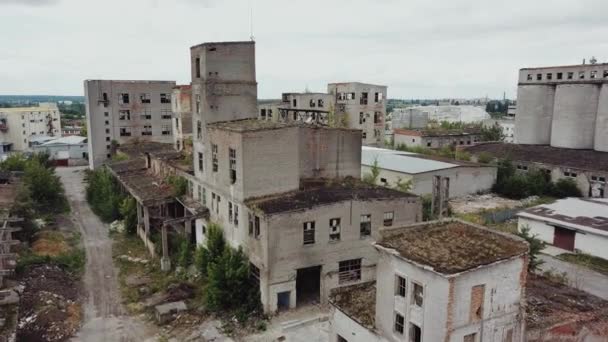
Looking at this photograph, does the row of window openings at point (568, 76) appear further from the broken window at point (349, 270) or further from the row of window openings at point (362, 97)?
the broken window at point (349, 270)

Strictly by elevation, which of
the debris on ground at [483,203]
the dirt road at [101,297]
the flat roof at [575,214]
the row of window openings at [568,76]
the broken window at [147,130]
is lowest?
the dirt road at [101,297]

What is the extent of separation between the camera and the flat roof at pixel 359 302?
16.8 meters

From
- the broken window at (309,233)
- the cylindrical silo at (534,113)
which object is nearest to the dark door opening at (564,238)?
the broken window at (309,233)

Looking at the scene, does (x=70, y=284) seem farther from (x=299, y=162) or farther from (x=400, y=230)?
(x=400, y=230)

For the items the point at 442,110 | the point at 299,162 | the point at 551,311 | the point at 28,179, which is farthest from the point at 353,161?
the point at 442,110

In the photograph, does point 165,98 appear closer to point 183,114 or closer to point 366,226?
point 183,114

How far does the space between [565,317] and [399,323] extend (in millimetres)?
6749

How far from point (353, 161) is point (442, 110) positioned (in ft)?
440

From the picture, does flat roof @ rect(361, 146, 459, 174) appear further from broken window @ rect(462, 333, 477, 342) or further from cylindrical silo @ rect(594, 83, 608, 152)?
broken window @ rect(462, 333, 477, 342)

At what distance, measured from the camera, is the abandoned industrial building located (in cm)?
2345

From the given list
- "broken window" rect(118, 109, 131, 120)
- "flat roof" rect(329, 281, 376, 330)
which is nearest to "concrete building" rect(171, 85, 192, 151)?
"broken window" rect(118, 109, 131, 120)

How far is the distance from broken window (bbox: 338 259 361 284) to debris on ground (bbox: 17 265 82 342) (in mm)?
12970

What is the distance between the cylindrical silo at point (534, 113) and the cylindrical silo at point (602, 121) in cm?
717

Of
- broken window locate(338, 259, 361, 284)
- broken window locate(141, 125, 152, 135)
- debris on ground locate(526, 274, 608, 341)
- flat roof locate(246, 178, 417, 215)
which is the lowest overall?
broken window locate(338, 259, 361, 284)
